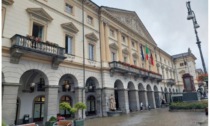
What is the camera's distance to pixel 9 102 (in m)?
13.2

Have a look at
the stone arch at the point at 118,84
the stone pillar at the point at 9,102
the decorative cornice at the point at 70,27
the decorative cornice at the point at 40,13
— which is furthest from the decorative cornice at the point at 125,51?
the stone pillar at the point at 9,102

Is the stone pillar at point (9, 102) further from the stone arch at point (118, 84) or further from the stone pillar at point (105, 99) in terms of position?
the stone arch at point (118, 84)

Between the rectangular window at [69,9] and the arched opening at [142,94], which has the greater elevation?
the rectangular window at [69,9]

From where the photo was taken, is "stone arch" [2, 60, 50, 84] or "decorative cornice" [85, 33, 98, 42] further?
"decorative cornice" [85, 33, 98, 42]

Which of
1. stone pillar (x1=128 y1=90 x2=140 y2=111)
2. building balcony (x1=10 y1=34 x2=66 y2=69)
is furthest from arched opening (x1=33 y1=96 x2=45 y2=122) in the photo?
stone pillar (x1=128 y1=90 x2=140 y2=111)

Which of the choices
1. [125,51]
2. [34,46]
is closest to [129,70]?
[125,51]

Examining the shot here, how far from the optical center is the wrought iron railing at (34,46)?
1380 centimetres

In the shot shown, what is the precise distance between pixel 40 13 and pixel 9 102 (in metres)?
8.68

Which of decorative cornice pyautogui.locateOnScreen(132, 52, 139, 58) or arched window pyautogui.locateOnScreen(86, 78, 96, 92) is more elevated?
decorative cornice pyautogui.locateOnScreen(132, 52, 139, 58)

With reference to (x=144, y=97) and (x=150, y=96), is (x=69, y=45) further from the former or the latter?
(x=150, y=96)

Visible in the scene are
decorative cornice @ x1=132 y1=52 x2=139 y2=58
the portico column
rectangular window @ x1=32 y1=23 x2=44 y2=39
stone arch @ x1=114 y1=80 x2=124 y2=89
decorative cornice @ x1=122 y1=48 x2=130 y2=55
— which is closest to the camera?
rectangular window @ x1=32 y1=23 x2=44 y2=39

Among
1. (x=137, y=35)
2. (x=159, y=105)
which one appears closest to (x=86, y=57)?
(x=137, y=35)

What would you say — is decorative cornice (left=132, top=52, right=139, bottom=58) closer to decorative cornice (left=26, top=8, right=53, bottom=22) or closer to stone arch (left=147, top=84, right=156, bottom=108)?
stone arch (left=147, top=84, right=156, bottom=108)

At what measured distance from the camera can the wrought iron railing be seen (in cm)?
1380
